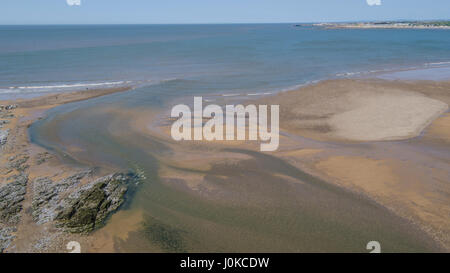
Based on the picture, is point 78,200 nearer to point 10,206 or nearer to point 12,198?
point 10,206

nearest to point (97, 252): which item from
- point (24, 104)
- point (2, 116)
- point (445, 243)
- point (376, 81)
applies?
point (445, 243)

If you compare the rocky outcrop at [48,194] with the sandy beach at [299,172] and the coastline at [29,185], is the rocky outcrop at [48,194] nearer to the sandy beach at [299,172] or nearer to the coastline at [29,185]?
the coastline at [29,185]

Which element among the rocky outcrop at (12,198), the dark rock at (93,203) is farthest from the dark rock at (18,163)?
the dark rock at (93,203)

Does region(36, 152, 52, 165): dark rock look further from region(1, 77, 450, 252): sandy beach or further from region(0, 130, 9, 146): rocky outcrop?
region(0, 130, 9, 146): rocky outcrop

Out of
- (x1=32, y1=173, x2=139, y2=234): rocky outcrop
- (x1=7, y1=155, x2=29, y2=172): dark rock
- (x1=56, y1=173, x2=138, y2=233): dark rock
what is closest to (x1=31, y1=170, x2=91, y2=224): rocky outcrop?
(x1=32, y1=173, x2=139, y2=234): rocky outcrop

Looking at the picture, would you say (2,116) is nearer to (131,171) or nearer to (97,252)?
(131,171)
